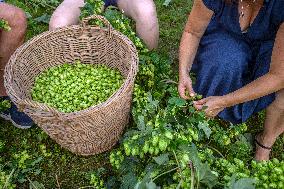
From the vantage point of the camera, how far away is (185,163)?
73.1 inches

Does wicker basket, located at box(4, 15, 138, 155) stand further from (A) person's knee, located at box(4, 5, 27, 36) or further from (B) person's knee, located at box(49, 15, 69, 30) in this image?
(A) person's knee, located at box(4, 5, 27, 36)

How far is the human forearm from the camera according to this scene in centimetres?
241

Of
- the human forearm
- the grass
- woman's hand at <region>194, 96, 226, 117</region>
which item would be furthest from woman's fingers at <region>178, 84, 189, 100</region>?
the grass

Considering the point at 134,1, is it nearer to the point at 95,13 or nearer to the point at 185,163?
the point at 95,13

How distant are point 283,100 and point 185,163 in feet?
3.68

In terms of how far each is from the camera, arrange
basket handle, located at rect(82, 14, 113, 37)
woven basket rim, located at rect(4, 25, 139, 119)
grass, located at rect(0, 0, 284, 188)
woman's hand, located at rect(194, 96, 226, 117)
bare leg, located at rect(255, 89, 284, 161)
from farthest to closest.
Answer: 1. grass, located at rect(0, 0, 284, 188)
2. basket handle, located at rect(82, 14, 113, 37)
3. bare leg, located at rect(255, 89, 284, 161)
4. woman's hand, located at rect(194, 96, 226, 117)
5. woven basket rim, located at rect(4, 25, 139, 119)

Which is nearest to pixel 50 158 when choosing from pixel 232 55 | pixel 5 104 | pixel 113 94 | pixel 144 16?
pixel 5 104

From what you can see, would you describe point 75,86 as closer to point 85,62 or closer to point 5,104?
point 85,62

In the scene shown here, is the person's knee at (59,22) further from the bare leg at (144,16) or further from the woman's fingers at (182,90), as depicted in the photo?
the woman's fingers at (182,90)

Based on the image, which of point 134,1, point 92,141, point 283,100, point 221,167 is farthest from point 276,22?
point 92,141

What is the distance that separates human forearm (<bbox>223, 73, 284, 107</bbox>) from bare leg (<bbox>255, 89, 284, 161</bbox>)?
206 mm

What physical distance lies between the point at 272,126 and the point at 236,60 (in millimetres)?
604

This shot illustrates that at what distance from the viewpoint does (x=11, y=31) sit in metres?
3.07

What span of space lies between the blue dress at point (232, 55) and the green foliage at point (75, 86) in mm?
684
